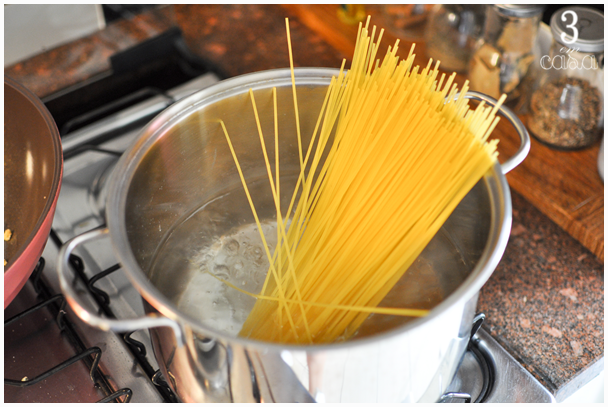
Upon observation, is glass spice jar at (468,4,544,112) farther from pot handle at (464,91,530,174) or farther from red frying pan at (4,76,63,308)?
red frying pan at (4,76,63,308)

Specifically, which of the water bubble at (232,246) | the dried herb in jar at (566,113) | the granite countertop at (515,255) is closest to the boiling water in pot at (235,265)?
the water bubble at (232,246)

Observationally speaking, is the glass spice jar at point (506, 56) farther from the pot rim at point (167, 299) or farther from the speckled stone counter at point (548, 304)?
the pot rim at point (167, 299)

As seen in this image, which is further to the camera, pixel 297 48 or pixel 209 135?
pixel 297 48

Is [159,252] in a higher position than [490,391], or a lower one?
higher

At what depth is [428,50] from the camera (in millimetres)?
941

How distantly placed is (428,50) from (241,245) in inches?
18.4

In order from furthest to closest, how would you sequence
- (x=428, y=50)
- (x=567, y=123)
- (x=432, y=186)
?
1. (x=428, y=50)
2. (x=567, y=123)
3. (x=432, y=186)

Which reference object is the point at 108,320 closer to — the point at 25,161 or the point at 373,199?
the point at 373,199

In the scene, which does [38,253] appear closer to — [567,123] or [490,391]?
[490,391]

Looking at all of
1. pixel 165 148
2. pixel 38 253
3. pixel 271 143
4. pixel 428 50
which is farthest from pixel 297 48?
pixel 38 253

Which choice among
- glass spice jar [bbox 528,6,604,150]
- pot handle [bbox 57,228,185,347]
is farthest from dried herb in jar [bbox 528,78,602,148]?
pot handle [bbox 57,228,185,347]

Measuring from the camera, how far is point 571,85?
769mm

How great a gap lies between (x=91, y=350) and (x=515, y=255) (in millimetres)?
509

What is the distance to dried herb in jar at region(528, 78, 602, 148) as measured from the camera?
0.77 metres
